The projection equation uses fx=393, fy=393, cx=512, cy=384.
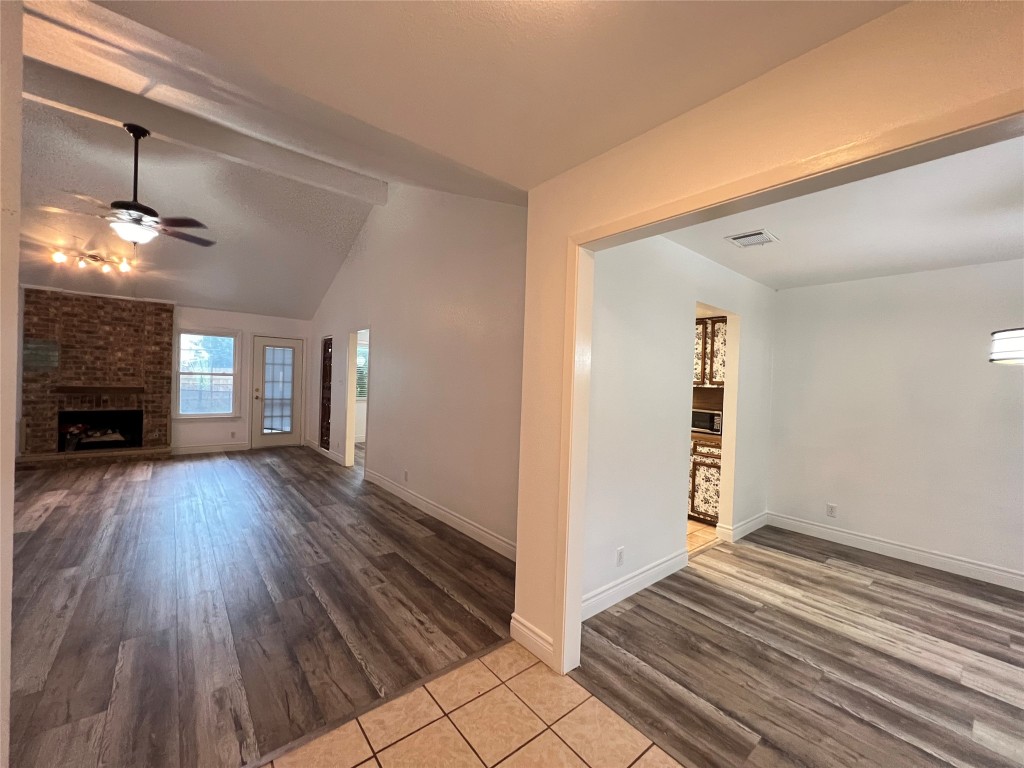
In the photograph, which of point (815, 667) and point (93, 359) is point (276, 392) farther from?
point (815, 667)

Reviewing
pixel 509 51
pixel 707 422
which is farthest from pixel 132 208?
pixel 707 422

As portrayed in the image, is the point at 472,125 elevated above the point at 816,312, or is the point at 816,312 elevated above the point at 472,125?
the point at 472,125

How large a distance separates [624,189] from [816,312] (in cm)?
356

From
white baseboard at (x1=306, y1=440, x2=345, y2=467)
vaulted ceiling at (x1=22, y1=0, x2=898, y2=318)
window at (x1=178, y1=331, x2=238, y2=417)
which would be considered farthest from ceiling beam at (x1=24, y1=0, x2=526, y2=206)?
window at (x1=178, y1=331, x2=238, y2=417)

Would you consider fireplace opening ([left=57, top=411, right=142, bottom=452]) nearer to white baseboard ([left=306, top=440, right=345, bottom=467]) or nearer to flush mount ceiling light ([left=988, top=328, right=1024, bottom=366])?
white baseboard ([left=306, top=440, right=345, bottom=467])

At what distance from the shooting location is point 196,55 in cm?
153

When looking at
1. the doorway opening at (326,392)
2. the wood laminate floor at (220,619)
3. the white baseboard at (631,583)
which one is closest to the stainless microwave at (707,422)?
the white baseboard at (631,583)

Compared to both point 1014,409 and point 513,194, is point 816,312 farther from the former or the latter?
point 513,194

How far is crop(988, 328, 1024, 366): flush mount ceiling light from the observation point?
2.11 m

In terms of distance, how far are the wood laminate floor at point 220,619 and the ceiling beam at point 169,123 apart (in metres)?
3.23

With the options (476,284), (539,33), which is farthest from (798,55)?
(476,284)

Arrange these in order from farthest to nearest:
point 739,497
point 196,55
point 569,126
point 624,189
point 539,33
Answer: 1. point 739,497
2. point 624,189
3. point 569,126
4. point 196,55
5. point 539,33

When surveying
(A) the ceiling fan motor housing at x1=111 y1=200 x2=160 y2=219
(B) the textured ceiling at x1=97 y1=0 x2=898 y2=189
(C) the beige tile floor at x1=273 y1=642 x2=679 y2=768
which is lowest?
(C) the beige tile floor at x1=273 y1=642 x2=679 y2=768

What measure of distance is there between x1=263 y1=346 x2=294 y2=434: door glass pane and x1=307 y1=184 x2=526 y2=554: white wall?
3.01 meters
